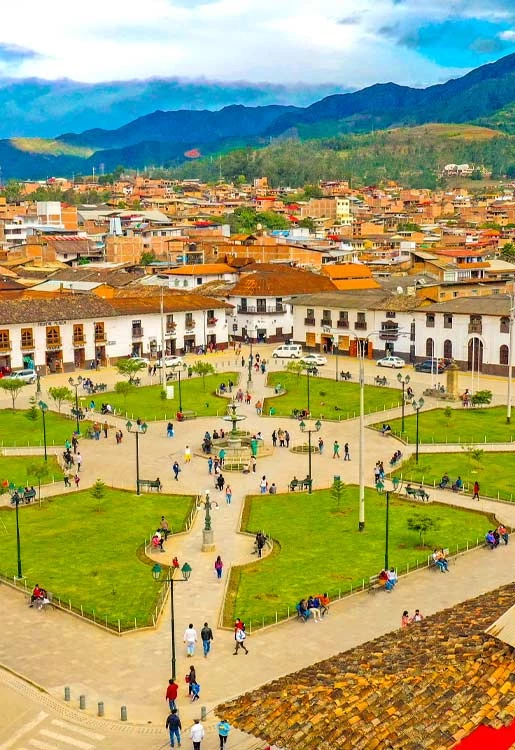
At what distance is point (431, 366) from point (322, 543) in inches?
1636

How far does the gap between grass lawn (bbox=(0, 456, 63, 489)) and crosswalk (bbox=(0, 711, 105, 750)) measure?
20412mm

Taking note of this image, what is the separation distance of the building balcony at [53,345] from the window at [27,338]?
1336 millimetres

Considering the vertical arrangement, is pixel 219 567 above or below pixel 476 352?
below

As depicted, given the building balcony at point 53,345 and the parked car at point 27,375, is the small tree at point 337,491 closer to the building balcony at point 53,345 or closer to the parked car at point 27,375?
the parked car at point 27,375

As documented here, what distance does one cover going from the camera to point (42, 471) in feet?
143

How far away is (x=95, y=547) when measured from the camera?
36781mm

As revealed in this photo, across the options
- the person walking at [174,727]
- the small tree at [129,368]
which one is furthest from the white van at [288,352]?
the person walking at [174,727]

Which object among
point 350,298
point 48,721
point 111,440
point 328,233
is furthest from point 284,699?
point 328,233

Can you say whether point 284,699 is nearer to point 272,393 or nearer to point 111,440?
point 111,440

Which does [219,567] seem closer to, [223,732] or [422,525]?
[422,525]

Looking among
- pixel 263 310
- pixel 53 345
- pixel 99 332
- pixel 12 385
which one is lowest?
pixel 12 385

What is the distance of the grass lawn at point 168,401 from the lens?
62.1 meters

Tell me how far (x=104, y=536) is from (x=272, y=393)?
31.5 m

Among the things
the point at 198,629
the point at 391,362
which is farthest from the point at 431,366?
the point at 198,629
